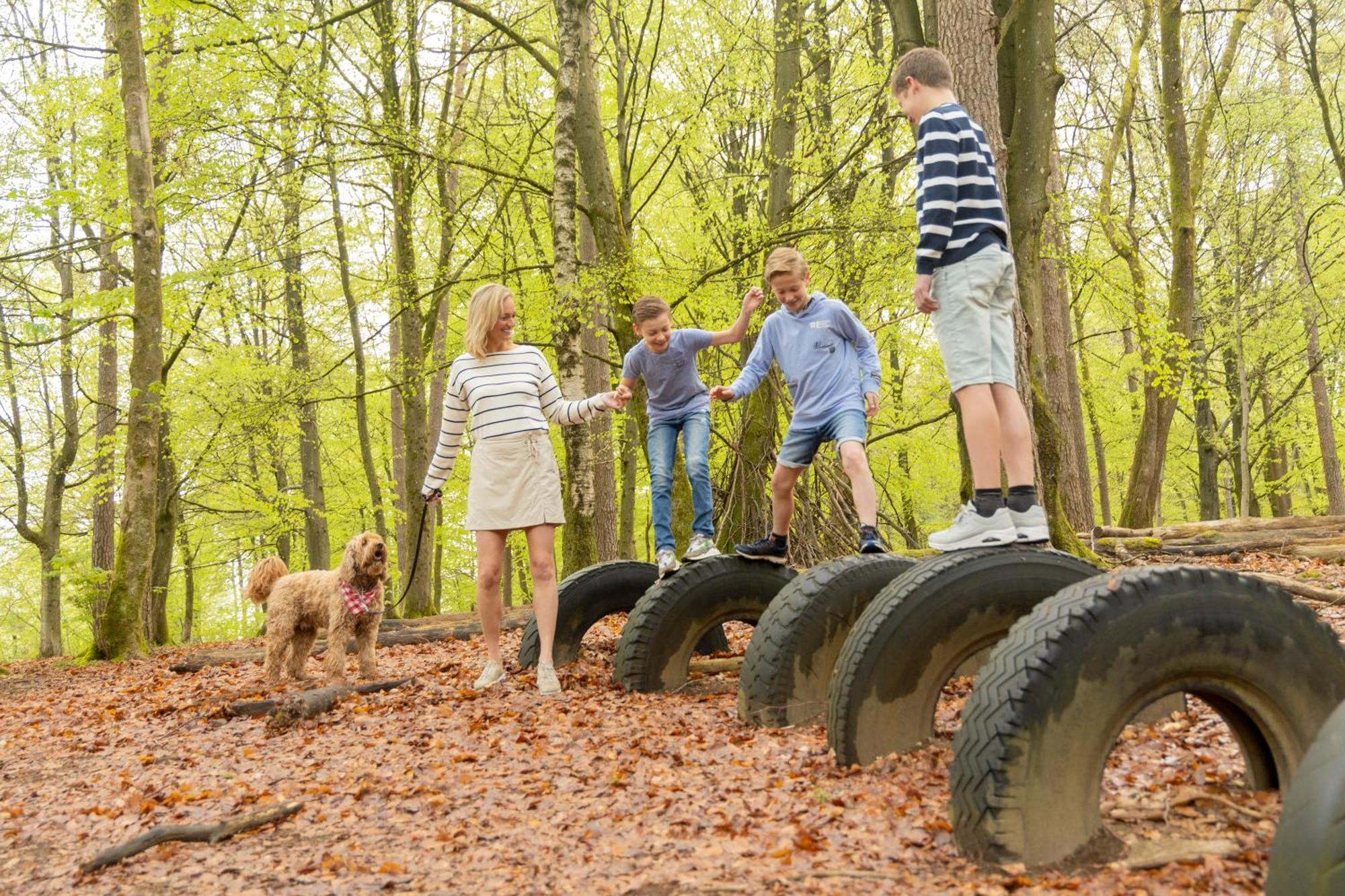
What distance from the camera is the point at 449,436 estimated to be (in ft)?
19.8

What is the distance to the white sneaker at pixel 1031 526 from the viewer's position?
3934mm

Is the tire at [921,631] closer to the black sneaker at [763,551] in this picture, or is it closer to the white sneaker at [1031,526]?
the white sneaker at [1031,526]

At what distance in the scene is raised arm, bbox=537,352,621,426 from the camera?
19.1ft

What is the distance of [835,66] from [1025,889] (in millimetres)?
13914

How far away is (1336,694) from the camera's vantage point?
2.91 m

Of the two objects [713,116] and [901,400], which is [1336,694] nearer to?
[713,116]

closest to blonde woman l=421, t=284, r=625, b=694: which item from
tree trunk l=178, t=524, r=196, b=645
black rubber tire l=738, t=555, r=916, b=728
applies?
black rubber tire l=738, t=555, r=916, b=728

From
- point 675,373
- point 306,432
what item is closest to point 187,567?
point 306,432

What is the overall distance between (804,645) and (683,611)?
1.17 m

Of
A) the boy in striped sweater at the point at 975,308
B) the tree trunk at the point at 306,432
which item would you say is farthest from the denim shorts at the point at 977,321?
the tree trunk at the point at 306,432

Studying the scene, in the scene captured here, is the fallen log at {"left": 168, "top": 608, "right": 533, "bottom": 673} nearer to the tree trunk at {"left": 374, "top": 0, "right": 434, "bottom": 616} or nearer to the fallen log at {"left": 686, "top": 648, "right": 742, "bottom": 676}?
the fallen log at {"left": 686, "top": 648, "right": 742, "bottom": 676}

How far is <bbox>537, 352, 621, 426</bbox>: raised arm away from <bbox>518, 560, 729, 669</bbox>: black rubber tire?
4.19 ft

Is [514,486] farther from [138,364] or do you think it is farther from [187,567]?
[187,567]

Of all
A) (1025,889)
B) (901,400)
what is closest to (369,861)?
(1025,889)
